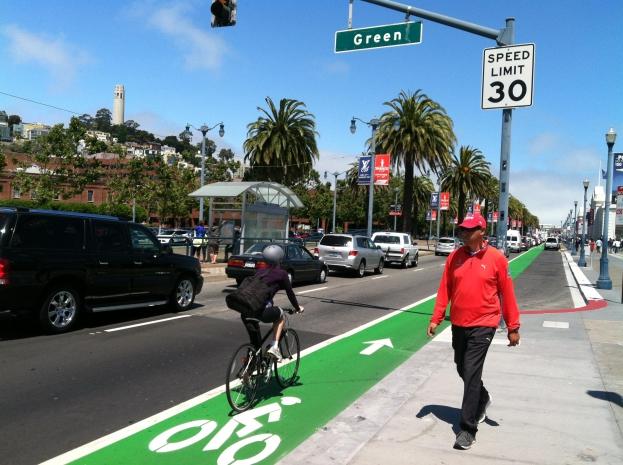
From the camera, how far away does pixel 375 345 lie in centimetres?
898

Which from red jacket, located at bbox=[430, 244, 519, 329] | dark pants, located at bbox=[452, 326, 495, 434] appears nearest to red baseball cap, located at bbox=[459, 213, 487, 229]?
red jacket, located at bbox=[430, 244, 519, 329]

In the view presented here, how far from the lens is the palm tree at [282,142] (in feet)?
118

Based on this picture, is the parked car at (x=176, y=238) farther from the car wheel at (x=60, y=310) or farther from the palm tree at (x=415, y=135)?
the palm tree at (x=415, y=135)

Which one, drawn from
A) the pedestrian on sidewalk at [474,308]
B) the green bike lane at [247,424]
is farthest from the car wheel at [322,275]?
the pedestrian on sidewalk at [474,308]

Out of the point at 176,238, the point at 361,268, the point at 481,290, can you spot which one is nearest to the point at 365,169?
the point at 361,268

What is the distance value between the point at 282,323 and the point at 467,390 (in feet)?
6.83

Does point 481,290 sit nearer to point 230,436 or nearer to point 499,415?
point 499,415

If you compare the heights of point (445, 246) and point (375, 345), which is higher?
point (445, 246)

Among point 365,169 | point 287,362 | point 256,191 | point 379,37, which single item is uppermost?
point 379,37

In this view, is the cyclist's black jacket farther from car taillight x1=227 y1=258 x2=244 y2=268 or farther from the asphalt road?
car taillight x1=227 y1=258 x2=244 y2=268

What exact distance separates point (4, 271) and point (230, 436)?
5021 mm

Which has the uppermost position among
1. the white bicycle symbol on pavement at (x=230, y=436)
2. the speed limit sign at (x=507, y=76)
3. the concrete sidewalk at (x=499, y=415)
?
the speed limit sign at (x=507, y=76)

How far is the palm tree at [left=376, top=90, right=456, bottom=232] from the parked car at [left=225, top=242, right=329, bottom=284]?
65.7 feet

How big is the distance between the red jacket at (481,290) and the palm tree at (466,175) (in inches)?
2021
